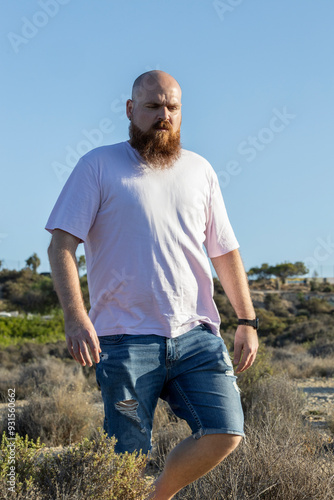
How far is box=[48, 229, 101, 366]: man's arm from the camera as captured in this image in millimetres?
2490

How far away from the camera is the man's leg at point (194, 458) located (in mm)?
2664

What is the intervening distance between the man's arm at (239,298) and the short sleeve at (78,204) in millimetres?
805

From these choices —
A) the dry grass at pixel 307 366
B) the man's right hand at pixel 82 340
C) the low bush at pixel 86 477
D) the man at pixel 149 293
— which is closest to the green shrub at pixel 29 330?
the dry grass at pixel 307 366

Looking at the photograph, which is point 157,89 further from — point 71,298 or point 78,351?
point 78,351

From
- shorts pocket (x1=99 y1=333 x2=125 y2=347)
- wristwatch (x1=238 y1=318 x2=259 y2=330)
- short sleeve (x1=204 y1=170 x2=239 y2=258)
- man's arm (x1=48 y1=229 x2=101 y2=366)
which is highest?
short sleeve (x1=204 y1=170 x2=239 y2=258)

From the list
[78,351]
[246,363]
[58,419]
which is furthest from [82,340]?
[58,419]

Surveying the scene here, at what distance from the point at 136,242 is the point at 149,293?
24 centimetres

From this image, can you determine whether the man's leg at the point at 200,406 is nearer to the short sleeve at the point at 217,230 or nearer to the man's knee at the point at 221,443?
the man's knee at the point at 221,443

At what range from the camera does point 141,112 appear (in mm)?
3014

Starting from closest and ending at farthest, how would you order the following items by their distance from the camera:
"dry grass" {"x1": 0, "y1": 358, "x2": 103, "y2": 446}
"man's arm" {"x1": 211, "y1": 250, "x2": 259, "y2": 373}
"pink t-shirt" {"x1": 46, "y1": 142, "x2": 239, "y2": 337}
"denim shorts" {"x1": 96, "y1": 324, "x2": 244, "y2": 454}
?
"denim shorts" {"x1": 96, "y1": 324, "x2": 244, "y2": 454}
"pink t-shirt" {"x1": 46, "y1": 142, "x2": 239, "y2": 337}
"man's arm" {"x1": 211, "y1": 250, "x2": 259, "y2": 373}
"dry grass" {"x1": 0, "y1": 358, "x2": 103, "y2": 446}

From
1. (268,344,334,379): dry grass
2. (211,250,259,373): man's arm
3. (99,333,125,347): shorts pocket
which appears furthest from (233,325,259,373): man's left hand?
(268,344,334,379): dry grass

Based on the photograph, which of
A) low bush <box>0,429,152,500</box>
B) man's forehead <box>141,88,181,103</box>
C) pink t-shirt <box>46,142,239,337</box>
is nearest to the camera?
low bush <box>0,429,152,500</box>

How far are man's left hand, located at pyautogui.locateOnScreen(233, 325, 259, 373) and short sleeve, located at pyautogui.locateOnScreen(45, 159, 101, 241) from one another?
986 mm

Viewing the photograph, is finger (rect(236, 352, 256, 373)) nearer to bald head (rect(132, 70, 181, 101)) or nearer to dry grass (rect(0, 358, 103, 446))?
bald head (rect(132, 70, 181, 101))
